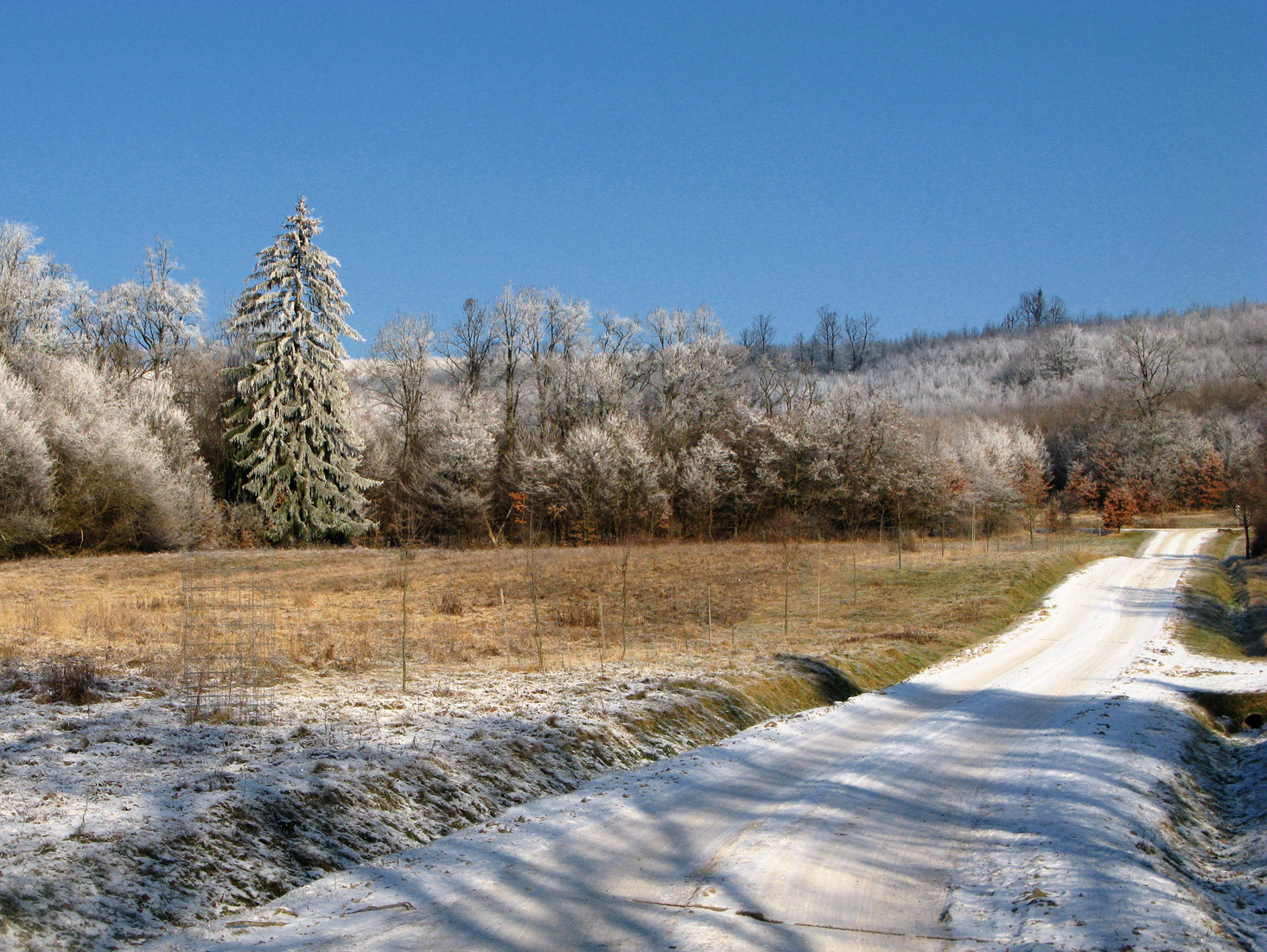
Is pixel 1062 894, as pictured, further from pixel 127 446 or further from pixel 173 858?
pixel 127 446

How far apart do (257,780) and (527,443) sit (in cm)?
4964

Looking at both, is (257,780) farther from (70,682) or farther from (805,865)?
(70,682)

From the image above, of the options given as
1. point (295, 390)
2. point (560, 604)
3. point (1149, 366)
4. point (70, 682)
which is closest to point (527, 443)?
point (295, 390)

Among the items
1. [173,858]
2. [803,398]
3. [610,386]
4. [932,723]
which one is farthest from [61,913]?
[803,398]

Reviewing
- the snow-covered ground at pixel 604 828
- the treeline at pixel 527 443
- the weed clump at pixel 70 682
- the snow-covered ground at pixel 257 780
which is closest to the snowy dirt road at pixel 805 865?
the snow-covered ground at pixel 604 828

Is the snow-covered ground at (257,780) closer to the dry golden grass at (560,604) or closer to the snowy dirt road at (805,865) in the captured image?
the snowy dirt road at (805,865)

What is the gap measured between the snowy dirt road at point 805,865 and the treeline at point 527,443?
→ 23.8 metres

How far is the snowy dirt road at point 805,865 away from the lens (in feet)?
16.0

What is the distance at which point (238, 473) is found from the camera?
4178 centimetres

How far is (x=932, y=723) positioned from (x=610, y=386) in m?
47.4

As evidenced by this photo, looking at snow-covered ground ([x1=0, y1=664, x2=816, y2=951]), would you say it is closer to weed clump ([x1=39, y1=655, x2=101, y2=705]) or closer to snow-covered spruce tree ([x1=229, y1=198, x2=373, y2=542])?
weed clump ([x1=39, y1=655, x2=101, y2=705])

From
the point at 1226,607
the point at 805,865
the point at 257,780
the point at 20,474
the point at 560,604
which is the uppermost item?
the point at 20,474

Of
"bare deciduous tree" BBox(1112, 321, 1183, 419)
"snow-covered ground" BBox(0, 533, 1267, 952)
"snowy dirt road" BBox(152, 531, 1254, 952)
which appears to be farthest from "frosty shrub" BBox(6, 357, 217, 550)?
"bare deciduous tree" BBox(1112, 321, 1183, 419)

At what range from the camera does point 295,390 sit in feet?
129
